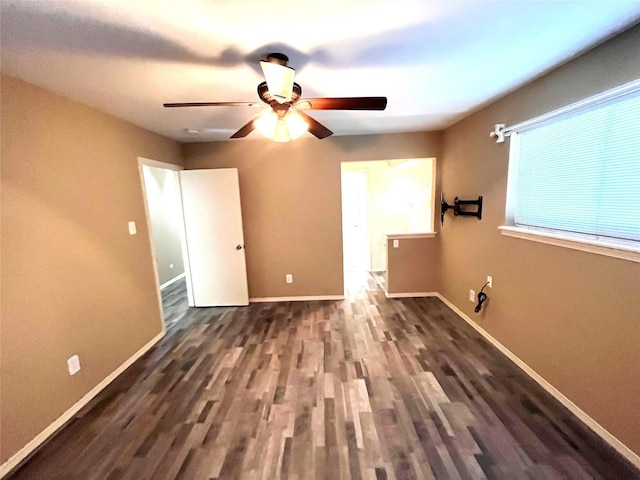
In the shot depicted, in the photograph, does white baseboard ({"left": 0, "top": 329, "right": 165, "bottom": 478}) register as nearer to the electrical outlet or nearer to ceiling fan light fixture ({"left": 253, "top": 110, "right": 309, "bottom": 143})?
the electrical outlet

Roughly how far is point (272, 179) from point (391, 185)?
8.24 feet

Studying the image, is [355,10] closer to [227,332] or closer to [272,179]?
[272,179]

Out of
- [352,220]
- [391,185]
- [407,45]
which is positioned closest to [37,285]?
[407,45]

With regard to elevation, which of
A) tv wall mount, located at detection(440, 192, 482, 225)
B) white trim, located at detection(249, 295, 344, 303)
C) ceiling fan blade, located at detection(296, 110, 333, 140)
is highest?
ceiling fan blade, located at detection(296, 110, 333, 140)

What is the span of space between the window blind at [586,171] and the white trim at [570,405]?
1155 millimetres

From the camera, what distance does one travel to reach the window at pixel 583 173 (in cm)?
153

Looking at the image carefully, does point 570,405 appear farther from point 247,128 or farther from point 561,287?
point 247,128

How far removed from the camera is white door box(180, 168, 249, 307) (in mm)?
3711

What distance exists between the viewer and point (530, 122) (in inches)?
83.5

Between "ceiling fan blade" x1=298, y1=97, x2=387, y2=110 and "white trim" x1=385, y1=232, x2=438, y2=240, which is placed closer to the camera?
"ceiling fan blade" x1=298, y1=97, x2=387, y2=110

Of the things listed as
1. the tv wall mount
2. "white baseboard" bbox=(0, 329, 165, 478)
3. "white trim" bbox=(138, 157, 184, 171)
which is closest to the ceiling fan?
"white trim" bbox=(138, 157, 184, 171)

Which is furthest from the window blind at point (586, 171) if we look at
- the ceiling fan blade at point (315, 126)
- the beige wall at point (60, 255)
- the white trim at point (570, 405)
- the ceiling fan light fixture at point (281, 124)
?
the beige wall at point (60, 255)

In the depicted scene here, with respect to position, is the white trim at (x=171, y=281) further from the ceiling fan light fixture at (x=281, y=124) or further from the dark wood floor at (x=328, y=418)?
the ceiling fan light fixture at (x=281, y=124)

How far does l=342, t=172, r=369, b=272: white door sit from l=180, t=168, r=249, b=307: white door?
2.18 metres
